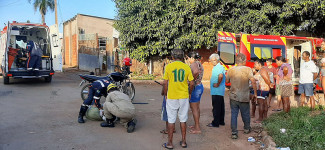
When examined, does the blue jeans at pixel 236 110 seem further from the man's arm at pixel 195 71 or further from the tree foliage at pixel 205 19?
the tree foliage at pixel 205 19

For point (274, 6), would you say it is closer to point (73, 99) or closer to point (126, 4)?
point (126, 4)

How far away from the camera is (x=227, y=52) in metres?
9.48

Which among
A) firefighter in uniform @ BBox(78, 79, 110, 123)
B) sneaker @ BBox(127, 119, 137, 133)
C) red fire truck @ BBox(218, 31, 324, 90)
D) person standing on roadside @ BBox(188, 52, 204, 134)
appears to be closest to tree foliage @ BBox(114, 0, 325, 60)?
red fire truck @ BBox(218, 31, 324, 90)

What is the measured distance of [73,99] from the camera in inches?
341

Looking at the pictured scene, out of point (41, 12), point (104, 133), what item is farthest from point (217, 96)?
point (41, 12)

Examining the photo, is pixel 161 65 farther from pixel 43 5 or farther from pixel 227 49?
pixel 43 5

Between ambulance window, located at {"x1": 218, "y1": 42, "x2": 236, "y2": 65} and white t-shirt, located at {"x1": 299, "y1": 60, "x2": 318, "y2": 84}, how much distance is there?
9.15 feet

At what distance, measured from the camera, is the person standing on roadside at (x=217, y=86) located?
5.46 m

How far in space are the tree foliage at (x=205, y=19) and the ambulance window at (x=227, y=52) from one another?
172 inches

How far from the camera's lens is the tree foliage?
45.5ft

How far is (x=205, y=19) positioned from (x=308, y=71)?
7.56 meters

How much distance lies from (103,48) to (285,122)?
60.6ft

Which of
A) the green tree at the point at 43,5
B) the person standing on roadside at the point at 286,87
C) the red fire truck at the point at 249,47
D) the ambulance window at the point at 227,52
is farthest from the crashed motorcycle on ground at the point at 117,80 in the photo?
the green tree at the point at 43,5

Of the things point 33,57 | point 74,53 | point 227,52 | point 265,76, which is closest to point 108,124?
point 265,76
